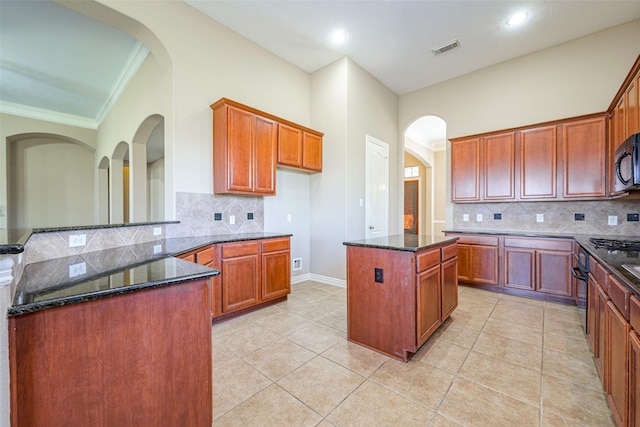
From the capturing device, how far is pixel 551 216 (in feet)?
13.0

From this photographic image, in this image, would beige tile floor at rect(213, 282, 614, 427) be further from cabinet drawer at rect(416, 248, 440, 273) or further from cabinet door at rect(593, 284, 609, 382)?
cabinet drawer at rect(416, 248, 440, 273)

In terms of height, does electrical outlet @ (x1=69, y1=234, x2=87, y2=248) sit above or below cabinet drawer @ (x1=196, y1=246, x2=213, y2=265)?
above

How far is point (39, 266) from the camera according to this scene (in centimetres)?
154

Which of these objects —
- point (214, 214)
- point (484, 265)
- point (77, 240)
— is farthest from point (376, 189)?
point (77, 240)

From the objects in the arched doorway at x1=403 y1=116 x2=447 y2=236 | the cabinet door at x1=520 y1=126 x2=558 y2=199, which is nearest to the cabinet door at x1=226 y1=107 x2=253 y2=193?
the cabinet door at x1=520 y1=126 x2=558 y2=199

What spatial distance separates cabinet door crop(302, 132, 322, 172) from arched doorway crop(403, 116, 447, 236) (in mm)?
4489

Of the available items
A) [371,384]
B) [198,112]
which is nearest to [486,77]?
[198,112]

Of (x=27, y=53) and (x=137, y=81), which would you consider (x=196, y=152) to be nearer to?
(x=137, y=81)

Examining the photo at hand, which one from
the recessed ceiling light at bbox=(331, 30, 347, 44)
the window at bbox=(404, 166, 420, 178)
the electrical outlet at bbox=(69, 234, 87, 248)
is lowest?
the electrical outlet at bbox=(69, 234, 87, 248)

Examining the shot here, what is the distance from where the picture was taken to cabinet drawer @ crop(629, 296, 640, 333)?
112 cm

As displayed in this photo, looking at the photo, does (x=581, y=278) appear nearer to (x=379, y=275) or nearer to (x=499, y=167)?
(x=379, y=275)

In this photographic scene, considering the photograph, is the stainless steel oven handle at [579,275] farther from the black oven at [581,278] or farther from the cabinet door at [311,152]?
the cabinet door at [311,152]

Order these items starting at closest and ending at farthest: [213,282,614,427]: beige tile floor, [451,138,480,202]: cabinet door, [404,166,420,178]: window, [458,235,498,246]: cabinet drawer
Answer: [213,282,614,427]: beige tile floor → [458,235,498,246]: cabinet drawer → [451,138,480,202]: cabinet door → [404,166,420,178]: window

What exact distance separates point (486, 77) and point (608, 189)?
2468mm
